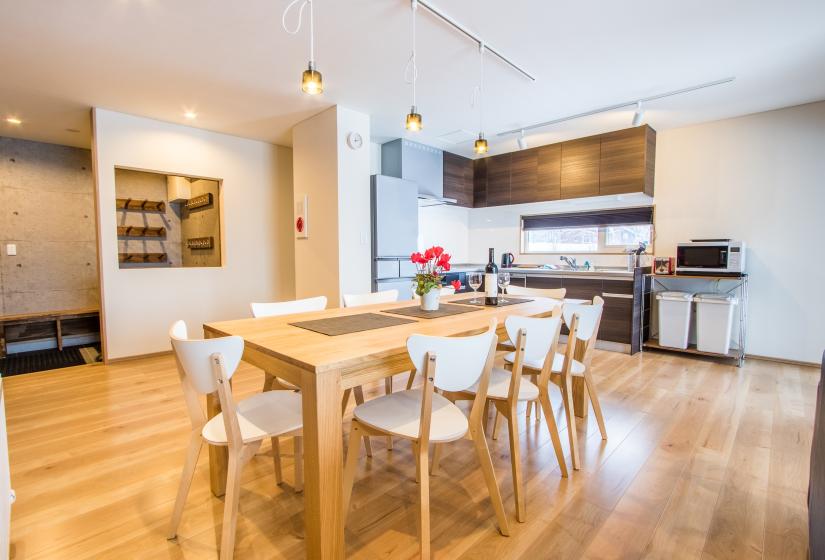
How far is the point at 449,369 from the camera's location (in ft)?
4.40

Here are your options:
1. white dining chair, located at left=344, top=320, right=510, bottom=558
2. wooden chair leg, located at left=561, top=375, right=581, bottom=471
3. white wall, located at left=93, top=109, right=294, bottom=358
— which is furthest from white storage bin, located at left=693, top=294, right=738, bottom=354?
white wall, located at left=93, top=109, right=294, bottom=358

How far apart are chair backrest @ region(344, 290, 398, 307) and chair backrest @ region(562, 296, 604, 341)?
3.76 ft

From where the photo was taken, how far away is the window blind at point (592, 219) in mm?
4715

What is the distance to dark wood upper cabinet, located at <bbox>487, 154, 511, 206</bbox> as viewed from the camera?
17.8 ft

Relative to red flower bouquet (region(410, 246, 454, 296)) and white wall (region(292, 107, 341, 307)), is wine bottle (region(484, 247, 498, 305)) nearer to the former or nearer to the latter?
red flower bouquet (region(410, 246, 454, 296))

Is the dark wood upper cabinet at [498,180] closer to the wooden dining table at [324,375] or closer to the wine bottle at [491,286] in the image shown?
the wine bottle at [491,286]

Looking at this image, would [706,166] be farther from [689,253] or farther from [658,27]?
[658,27]

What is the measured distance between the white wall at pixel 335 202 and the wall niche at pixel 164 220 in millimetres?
1597

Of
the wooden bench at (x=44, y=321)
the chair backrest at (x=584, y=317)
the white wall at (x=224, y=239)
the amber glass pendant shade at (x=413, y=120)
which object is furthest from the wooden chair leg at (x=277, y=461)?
the wooden bench at (x=44, y=321)

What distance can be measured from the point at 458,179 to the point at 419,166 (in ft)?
2.53

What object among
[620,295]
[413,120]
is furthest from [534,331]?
[620,295]

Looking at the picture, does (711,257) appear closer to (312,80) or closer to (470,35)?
(470,35)

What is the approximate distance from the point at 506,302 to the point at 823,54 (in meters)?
2.93

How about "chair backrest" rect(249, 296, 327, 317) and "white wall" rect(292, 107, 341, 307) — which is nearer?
"chair backrest" rect(249, 296, 327, 317)
